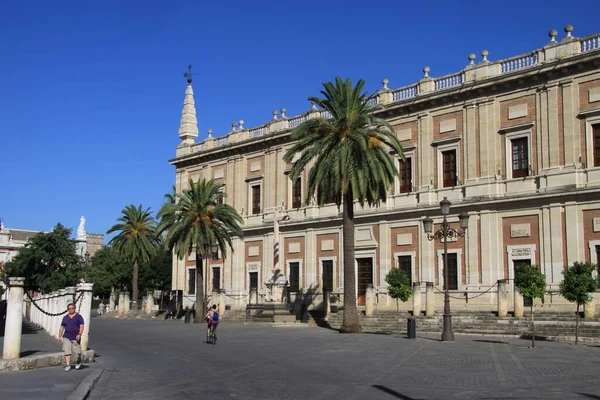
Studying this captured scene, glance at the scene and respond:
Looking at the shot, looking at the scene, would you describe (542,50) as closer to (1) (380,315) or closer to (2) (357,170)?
(2) (357,170)

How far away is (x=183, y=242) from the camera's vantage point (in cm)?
4134

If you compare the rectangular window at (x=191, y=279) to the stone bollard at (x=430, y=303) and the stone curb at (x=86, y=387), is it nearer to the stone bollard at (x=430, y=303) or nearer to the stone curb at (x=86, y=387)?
the stone bollard at (x=430, y=303)

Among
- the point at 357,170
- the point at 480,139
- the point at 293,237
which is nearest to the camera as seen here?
the point at 357,170

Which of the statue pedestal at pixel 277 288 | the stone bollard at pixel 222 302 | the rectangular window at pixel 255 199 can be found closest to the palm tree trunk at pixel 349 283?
the statue pedestal at pixel 277 288

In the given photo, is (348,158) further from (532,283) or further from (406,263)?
(406,263)

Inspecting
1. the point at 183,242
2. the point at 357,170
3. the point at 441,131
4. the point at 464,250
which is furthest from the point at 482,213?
the point at 183,242

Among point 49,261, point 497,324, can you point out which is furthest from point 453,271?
point 49,261

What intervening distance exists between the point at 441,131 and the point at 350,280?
11060 millimetres

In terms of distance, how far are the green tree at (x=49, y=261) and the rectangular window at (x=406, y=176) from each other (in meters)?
22.9

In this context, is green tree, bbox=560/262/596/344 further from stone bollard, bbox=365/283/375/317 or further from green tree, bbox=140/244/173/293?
green tree, bbox=140/244/173/293

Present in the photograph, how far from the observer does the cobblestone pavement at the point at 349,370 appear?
39.8 feet

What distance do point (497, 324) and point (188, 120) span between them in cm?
3338

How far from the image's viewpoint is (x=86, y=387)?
1209 centimetres

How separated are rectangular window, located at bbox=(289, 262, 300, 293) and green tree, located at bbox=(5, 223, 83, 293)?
1449cm
